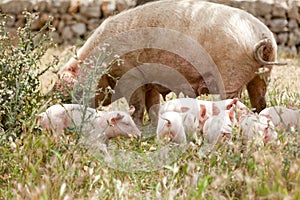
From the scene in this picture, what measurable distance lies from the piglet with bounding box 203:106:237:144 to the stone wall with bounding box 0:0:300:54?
23.5 ft

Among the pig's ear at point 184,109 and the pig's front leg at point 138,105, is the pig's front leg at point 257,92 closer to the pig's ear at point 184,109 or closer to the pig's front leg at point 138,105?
the pig's front leg at point 138,105

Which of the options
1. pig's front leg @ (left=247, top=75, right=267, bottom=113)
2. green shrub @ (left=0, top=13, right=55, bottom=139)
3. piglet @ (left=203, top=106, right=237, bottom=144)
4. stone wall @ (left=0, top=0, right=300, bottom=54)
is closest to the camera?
green shrub @ (left=0, top=13, right=55, bottom=139)

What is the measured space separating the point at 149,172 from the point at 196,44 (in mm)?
1726

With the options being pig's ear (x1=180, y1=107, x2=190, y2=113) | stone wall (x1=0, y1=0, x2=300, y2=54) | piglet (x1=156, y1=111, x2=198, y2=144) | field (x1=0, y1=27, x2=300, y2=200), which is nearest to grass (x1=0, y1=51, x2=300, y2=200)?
field (x1=0, y1=27, x2=300, y2=200)

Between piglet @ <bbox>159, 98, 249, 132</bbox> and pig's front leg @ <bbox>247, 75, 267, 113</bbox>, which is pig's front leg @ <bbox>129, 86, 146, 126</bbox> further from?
piglet @ <bbox>159, 98, 249, 132</bbox>

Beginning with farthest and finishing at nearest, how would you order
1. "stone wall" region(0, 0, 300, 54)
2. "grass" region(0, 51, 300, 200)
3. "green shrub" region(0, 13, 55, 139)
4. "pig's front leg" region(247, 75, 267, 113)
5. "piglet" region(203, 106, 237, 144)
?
"stone wall" region(0, 0, 300, 54) → "pig's front leg" region(247, 75, 267, 113) → "piglet" region(203, 106, 237, 144) → "green shrub" region(0, 13, 55, 139) → "grass" region(0, 51, 300, 200)

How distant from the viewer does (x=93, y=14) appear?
1145cm

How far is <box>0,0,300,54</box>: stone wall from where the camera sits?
11080mm

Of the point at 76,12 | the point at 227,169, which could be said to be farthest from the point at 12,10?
the point at 227,169

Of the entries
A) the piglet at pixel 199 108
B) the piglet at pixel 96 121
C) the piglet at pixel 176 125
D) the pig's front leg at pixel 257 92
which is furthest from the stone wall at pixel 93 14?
the piglet at pixel 96 121

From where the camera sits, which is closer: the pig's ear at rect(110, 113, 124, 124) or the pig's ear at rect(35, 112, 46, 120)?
the pig's ear at rect(35, 112, 46, 120)

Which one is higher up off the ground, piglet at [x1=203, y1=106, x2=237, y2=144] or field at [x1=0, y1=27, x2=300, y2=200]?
field at [x1=0, y1=27, x2=300, y2=200]

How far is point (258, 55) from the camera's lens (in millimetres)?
4875

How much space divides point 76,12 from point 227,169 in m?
8.88
